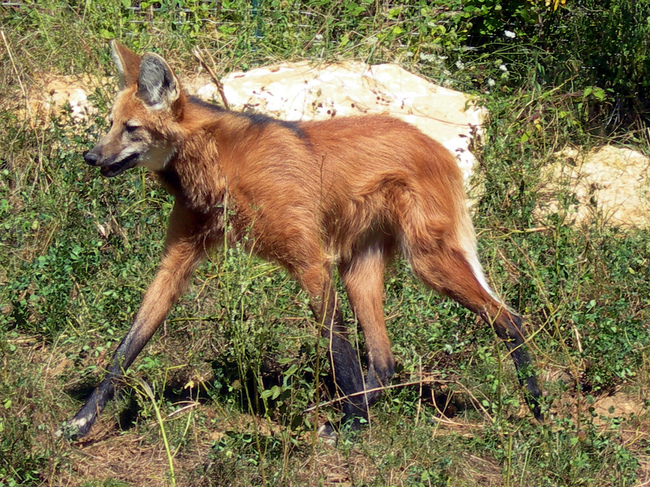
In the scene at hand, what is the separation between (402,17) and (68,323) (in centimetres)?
415

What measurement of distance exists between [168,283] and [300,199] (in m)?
0.74

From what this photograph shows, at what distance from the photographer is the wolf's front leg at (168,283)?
3393mm

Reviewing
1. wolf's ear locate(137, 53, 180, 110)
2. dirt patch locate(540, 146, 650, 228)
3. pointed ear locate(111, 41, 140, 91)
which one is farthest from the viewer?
dirt patch locate(540, 146, 650, 228)

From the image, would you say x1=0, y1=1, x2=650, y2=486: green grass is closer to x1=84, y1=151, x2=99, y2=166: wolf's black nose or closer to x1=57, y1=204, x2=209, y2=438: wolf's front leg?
x1=57, y1=204, x2=209, y2=438: wolf's front leg

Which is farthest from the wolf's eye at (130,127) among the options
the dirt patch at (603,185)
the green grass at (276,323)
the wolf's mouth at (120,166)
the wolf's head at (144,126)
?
the dirt patch at (603,185)

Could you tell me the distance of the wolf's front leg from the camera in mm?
3393

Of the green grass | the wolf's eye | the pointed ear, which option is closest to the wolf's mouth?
the wolf's eye

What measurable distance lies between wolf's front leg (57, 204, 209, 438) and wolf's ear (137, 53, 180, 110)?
0.49m

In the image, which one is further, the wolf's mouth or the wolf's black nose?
the wolf's mouth

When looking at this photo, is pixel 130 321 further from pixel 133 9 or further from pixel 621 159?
pixel 621 159

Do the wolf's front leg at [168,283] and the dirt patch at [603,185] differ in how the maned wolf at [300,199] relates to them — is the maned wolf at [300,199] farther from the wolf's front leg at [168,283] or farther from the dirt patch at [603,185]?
the dirt patch at [603,185]

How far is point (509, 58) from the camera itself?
6.11 meters

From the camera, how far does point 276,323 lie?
11.9 feet

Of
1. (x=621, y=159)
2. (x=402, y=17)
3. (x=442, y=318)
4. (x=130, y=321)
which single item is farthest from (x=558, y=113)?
(x=130, y=321)
